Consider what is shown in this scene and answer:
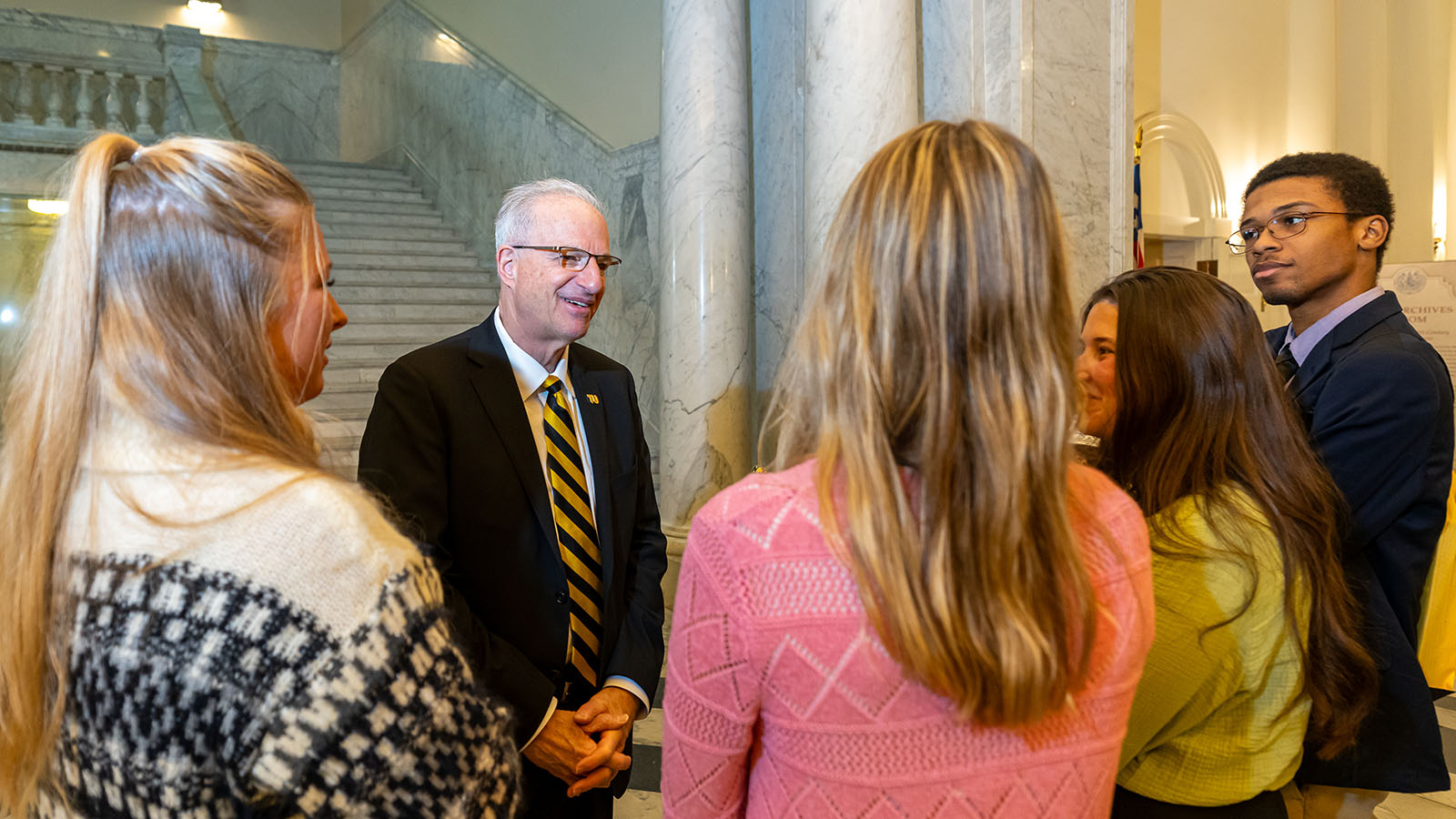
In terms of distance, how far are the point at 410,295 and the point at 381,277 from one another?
1.36 ft

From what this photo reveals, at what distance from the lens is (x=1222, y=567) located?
1.53 meters

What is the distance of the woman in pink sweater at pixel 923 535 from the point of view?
993 millimetres

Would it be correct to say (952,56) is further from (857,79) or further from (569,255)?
(569,255)

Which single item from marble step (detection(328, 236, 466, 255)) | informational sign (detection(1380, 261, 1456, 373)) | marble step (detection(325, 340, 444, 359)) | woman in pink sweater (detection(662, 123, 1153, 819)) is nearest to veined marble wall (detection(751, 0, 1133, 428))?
informational sign (detection(1380, 261, 1456, 373))

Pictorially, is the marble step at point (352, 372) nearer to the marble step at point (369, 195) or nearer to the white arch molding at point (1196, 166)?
the marble step at point (369, 195)

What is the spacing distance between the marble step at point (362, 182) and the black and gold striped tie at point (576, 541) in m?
9.79

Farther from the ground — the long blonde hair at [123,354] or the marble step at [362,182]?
the marble step at [362,182]

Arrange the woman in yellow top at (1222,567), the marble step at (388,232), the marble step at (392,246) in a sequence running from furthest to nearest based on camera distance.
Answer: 1. the marble step at (388,232)
2. the marble step at (392,246)
3. the woman in yellow top at (1222,567)

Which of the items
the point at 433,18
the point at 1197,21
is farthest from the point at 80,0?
the point at 1197,21

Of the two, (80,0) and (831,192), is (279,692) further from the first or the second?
(80,0)

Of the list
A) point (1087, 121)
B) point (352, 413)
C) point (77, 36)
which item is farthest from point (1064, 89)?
point (77, 36)

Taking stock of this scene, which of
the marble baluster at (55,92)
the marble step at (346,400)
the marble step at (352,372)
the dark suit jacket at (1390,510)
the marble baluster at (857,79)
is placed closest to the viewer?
the dark suit jacket at (1390,510)

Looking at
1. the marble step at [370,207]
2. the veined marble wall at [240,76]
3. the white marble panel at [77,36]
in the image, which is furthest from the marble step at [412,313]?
the white marble panel at [77,36]

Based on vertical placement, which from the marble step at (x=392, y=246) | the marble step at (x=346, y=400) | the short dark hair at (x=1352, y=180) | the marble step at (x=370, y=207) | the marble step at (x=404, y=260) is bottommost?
the marble step at (x=346, y=400)
